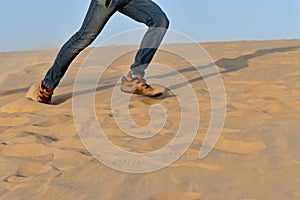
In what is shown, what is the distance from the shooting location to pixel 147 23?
381cm

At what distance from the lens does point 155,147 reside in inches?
102

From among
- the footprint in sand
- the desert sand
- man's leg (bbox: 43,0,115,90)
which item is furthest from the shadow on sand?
the footprint in sand

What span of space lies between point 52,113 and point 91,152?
3.26 feet

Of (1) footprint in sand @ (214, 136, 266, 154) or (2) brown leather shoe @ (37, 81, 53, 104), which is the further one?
(2) brown leather shoe @ (37, 81, 53, 104)

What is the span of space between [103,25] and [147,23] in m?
0.42

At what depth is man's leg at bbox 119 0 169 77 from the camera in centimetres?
374

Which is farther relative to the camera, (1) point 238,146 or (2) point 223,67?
(2) point 223,67

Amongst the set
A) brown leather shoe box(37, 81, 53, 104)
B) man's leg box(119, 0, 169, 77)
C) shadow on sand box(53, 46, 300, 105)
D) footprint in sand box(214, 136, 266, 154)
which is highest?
man's leg box(119, 0, 169, 77)

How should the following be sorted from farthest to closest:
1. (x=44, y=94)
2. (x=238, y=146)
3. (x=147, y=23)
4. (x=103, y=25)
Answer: (x=147, y=23), (x=44, y=94), (x=103, y=25), (x=238, y=146)

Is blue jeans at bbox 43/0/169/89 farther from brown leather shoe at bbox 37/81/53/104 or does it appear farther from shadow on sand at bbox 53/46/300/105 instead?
shadow on sand at bbox 53/46/300/105

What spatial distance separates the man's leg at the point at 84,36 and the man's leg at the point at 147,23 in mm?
248

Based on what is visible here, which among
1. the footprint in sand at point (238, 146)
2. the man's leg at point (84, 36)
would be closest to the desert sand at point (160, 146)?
the footprint in sand at point (238, 146)

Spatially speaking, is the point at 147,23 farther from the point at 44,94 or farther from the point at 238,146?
the point at 238,146

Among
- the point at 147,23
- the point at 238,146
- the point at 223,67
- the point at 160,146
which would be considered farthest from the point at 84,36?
the point at 223,67
